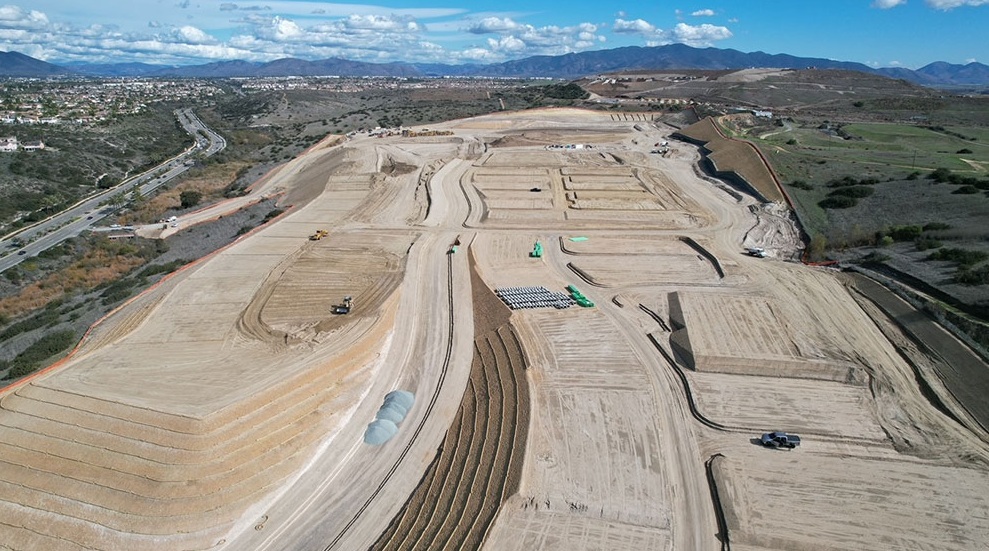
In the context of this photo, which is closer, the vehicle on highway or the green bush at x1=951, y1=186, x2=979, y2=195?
the vehicle on highway

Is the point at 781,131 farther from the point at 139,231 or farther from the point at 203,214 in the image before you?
the point at 139,231

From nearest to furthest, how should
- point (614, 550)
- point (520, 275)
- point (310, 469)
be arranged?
1. point (614, 550)
2. point (310, 469)
3. point (520, 275)

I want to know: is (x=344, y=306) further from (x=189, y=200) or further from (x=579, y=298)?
(x=189, y=200)

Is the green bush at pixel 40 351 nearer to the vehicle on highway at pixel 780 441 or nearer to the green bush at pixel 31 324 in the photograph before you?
the green bush at pixel 31 324

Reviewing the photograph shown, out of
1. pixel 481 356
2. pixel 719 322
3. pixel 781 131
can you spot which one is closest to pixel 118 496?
pixel 481 356

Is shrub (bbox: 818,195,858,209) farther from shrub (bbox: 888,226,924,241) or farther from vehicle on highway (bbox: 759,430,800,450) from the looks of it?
vehicle on highway (bbox: 759,430,800,450)

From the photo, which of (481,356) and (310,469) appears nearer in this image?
(310,469)

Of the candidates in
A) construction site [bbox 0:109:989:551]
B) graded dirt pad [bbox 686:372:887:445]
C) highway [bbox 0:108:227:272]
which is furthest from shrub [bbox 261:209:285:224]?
graded dirt pad [bbox 686:372:887:445]
